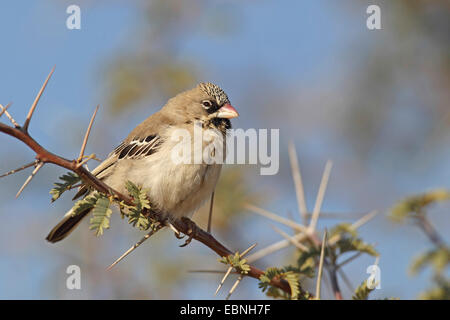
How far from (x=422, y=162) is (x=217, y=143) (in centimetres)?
360

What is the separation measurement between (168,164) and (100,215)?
5.83ft

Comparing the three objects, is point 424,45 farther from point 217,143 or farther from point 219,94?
point 217,143

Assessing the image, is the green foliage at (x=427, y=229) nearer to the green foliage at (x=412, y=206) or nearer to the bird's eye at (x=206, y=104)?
the green foliage at (x=412, y=206)

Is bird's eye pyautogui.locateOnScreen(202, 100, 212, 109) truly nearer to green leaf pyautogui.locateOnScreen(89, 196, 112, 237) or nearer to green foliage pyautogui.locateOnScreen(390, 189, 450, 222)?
green foliage pyautogui.locateOnScreen(390, 189, 450, 222)

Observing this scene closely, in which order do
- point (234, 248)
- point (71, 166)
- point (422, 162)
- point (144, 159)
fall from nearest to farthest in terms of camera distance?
point (71, 166), point (144, 159), point (234, 248), point (422, 162)

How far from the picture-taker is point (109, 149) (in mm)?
6168

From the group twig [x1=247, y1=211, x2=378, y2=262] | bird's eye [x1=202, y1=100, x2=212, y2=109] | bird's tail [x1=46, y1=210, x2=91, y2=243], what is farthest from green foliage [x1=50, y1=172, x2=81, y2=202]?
bird's eye [x1=202, y1=100, x2=212, y2=109]

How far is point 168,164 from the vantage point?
187 inches

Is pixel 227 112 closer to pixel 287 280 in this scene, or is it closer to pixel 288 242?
pixel 288 242

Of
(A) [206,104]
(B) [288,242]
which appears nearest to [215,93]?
(A) [206,104]

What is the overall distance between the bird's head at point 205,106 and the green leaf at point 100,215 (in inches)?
95.0

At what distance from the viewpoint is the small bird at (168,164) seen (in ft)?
15.4

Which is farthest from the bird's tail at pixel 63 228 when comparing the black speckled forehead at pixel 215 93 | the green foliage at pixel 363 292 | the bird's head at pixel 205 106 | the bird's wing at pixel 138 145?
the green foliage at pixel 363 292
